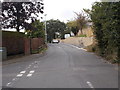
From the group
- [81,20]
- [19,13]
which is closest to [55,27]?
[81,20]

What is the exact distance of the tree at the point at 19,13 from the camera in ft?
99.6

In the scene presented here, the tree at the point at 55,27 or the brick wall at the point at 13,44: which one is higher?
the tree at the point at 55,27

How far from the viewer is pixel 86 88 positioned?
10.5m

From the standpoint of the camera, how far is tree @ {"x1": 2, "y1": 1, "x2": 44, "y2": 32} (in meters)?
30.4

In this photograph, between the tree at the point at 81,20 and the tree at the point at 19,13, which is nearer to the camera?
the tree at the point at 19,13

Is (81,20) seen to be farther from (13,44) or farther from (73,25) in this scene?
(13,44)

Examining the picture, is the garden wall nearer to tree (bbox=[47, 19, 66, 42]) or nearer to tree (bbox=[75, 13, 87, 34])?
tree (bbox=[75, 13, 87, 34])

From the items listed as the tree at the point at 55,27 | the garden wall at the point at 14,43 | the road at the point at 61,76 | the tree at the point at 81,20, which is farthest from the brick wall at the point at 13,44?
the tree at the point at 55,27

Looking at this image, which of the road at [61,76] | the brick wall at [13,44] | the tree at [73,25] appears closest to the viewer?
the road at [61,76]

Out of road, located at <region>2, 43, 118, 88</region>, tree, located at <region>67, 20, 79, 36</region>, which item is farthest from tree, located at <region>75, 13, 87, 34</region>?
road, located at <region>2, 43, 118, 88</region>

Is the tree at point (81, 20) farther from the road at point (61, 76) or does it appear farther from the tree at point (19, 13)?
the road at point (61, 76)

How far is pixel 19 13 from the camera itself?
31.0m

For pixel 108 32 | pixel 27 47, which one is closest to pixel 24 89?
pixel 108 32

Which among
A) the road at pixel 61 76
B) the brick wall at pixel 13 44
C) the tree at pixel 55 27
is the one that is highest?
the tree at pixel 55 27
